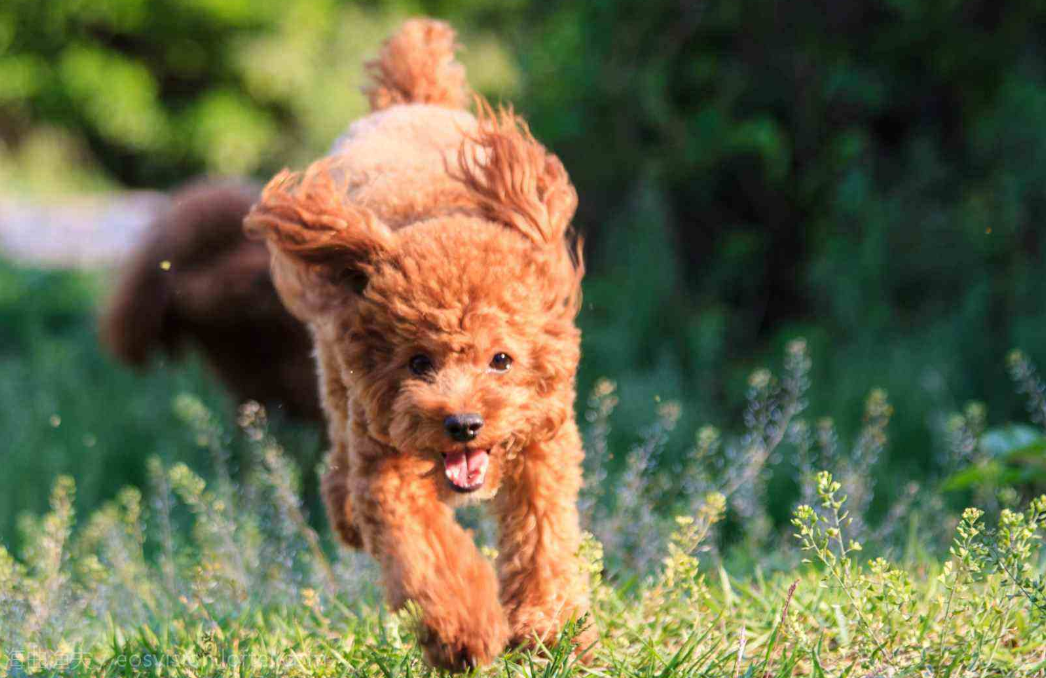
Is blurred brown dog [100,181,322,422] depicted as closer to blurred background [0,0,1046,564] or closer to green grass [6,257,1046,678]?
blurred background [0,0,1046,564]

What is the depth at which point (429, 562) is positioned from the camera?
2.85 meters

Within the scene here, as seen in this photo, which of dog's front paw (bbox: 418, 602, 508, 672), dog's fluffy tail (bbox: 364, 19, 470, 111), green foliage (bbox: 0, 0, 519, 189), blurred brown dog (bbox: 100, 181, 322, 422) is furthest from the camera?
green foliage (bbox: 0, 0, 519, 189)

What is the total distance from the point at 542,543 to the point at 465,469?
309 millimetres

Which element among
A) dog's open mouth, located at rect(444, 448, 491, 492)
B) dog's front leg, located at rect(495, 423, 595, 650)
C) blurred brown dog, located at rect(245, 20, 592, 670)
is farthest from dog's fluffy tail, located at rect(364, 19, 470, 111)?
dog's open mouth, located at rect(444, 448, 491, 492)

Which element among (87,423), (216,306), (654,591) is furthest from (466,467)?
(87,423)

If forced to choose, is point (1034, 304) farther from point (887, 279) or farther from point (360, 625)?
point (360, 625)

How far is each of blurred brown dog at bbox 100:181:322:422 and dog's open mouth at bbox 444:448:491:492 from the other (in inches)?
119

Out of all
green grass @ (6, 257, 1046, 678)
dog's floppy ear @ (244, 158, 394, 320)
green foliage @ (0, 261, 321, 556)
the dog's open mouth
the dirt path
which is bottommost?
the dirt path

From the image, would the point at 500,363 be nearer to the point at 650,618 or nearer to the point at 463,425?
the point at 463,425

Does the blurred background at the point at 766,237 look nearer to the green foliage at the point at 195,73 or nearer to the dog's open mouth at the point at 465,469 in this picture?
the dog's open mouth at the point at 465,469

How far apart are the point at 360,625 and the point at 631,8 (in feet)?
15.4

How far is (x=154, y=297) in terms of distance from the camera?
5.90 m

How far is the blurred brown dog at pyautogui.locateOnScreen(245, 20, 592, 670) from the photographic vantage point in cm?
285

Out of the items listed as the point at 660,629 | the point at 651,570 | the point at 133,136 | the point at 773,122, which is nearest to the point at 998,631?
the point at 660,629
